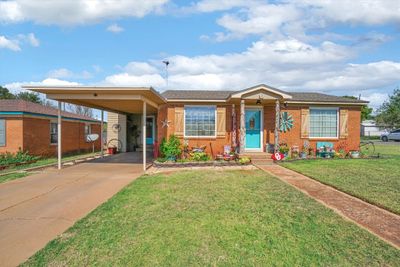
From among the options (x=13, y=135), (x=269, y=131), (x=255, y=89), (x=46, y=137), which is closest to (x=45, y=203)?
(x=255, y=89)

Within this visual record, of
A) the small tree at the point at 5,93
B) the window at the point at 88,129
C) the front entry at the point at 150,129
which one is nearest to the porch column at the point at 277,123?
the front entry at the point at 150,129

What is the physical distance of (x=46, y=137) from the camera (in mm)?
13555

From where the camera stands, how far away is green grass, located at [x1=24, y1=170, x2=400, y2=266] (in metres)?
2.88

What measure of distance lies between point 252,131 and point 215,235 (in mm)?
8905

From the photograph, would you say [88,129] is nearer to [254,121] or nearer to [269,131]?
[254,121]

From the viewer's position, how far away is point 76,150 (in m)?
16.6

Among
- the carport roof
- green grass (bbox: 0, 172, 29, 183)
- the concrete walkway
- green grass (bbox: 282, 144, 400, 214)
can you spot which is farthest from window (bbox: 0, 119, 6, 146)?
green grass (bbox: 282, 144, 400, 214)

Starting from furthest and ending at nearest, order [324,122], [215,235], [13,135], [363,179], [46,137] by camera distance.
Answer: [46,137] < [324,122] < [13,135] < [363,179] < [215,235]

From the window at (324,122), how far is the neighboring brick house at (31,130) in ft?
45.6

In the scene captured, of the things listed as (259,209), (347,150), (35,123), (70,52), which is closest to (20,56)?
(70,52)

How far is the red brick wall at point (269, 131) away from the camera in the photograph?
11.6 metres

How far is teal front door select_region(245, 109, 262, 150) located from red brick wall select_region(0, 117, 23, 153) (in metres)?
10.8

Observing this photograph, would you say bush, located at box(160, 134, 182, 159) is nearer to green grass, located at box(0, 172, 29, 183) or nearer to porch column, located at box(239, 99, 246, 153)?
porch column, located at box(239, 99, 246, 153)

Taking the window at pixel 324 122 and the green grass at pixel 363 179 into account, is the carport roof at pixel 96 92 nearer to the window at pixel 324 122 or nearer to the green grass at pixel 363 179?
the green grass at pixel 363 179
